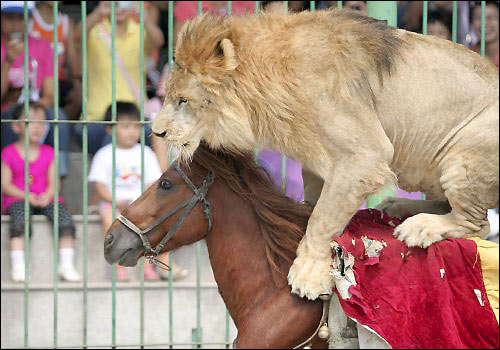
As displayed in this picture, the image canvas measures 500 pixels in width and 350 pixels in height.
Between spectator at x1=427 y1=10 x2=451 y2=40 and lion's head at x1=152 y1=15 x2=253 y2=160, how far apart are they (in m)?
2.26

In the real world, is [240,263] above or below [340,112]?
below

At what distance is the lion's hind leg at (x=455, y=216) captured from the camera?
11.3 ft

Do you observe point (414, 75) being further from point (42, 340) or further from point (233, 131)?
point (42, 340)

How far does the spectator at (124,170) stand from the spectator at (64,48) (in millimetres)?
797

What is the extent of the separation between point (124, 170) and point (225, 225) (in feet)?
6.19

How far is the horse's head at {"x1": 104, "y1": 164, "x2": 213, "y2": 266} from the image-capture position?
368 centimetres

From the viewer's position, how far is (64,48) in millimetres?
6270

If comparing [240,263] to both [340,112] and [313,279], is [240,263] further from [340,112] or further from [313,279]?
[340,112]

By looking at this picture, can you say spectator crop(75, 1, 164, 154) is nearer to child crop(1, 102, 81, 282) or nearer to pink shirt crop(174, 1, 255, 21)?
pink shirt crop(174, 1, 255, 21)

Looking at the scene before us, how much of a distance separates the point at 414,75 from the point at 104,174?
2451mm

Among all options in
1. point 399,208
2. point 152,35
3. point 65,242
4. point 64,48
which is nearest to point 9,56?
point 64,48

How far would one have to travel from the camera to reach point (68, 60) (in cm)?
627

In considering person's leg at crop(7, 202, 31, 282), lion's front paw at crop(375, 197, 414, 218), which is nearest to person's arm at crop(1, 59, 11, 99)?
person's leg at crop(7, 202, 31, 282)

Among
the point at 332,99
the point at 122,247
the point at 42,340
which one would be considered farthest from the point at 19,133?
the point at 332,99
